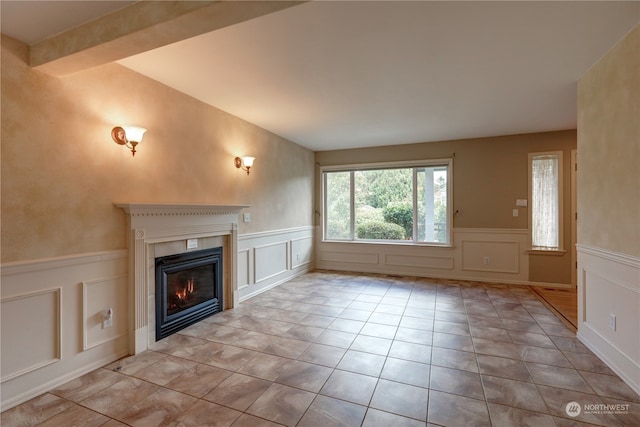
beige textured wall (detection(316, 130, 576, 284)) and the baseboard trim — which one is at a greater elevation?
beige textured wall (detection(316, 130, 576, 284))

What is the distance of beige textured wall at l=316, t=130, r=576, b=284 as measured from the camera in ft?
15.6

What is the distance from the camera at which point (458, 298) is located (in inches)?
167

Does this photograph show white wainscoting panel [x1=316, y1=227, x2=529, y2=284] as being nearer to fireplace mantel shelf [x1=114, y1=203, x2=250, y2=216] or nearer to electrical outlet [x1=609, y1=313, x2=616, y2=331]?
electrical outlet [x1=609, y1=313, x2=616, y2=331]

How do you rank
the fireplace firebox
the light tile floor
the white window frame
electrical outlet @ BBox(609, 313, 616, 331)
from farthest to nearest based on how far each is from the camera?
the white window frame → the fireplace firebox → electrical outlet @ BBox(609, 313, 616, 331) → the light tile floor

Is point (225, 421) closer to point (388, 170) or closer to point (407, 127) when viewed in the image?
point (407, 127)

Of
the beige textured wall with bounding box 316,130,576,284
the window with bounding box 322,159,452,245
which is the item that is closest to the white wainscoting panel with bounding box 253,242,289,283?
the window with bounding box 322,159,452,245

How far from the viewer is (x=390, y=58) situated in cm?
250

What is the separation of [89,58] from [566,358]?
4.42m

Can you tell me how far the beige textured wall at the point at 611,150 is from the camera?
2127 mm

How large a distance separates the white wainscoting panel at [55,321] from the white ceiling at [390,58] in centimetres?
168

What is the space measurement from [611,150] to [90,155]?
4.26m

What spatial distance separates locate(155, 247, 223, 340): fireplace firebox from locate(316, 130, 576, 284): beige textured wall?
13.4 feet

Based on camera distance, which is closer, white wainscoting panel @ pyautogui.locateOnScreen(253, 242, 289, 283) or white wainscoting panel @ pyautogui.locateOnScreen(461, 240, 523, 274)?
white wainscoting panel @ pyautogui.locateOnScreen(253, 242, 289, 283)

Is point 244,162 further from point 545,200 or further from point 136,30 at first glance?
point 545,200
